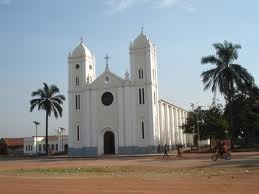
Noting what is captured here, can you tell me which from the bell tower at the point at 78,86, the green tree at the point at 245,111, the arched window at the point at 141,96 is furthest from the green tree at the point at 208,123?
the bell tower at the point at 78,86

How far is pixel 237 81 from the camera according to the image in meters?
51.9

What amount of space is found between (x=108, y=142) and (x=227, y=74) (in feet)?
60.3

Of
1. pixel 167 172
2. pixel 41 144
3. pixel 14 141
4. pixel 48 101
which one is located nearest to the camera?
pixel 167 172

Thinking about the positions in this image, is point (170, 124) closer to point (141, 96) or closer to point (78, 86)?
point (141, 96)

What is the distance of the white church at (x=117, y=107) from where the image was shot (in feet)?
181

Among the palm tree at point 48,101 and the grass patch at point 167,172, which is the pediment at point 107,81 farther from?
the grass patch at point 167,172

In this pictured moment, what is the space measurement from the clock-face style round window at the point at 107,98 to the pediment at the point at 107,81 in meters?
1.11

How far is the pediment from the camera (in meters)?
57.5

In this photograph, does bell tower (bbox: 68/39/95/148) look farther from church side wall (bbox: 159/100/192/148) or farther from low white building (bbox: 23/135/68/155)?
low white building (bbox: 23/135/68/155)

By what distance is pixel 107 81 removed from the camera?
58125mm

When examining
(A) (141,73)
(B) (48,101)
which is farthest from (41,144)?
(A) (141,73)

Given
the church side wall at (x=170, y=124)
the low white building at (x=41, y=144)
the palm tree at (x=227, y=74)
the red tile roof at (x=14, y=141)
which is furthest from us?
the red tile roof at (x=14, y=141)

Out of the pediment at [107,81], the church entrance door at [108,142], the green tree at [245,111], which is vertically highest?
the pediment at [107,81]

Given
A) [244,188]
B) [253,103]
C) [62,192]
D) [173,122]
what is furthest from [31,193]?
[173,122]
